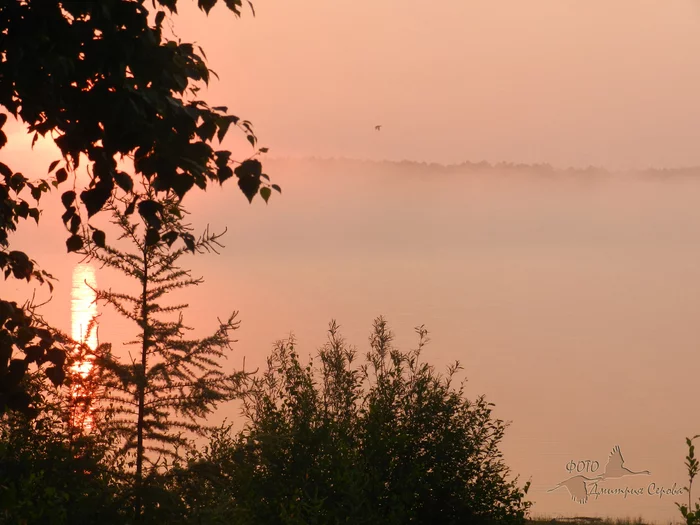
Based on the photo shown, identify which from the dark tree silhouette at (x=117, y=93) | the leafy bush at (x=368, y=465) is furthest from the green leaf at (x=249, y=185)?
the leafy bush at (x=368, y=465)

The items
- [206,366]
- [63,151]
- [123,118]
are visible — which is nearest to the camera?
[123,118]

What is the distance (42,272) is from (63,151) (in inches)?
110

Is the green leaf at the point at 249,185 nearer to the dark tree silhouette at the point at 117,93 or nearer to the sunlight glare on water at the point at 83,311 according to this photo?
the dark tree silhouette at the point at 117,93

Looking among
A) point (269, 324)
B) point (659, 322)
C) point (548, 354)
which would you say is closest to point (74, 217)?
point (548, 354)

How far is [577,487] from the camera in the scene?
52.9 metres

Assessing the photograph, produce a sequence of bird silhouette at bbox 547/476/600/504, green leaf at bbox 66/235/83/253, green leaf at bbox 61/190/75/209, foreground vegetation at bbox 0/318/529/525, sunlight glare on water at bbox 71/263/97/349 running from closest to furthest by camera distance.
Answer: green leaf at bbox 61/190/75/209
green leaf at bbox 66/235/83/253
foreground vegetation at bbox 0/318/529/525
sunlight glare on water at bbox 71/263/97/349
bird silhouette at bbox 547/476/600/504

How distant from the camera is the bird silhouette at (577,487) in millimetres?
48237

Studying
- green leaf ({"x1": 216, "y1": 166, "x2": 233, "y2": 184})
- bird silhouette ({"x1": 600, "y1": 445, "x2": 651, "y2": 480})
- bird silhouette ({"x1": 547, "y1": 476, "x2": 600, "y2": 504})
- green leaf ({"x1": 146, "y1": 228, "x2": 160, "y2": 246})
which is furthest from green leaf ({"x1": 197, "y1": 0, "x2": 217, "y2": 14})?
bird silhouette ({"x1": 600, "y1": 445, "x2": 651, "y2": 480})

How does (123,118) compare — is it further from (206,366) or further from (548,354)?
(548,354)

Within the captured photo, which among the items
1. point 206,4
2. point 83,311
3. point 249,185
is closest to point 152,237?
point 249,185

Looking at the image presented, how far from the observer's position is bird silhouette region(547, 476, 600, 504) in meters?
48.2

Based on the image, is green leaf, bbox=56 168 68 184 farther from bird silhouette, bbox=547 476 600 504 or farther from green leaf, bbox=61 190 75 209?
bird silhouette, bbox=547 476 600 504

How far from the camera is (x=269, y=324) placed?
465 ft

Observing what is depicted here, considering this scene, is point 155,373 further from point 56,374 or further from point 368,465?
point 56,374
